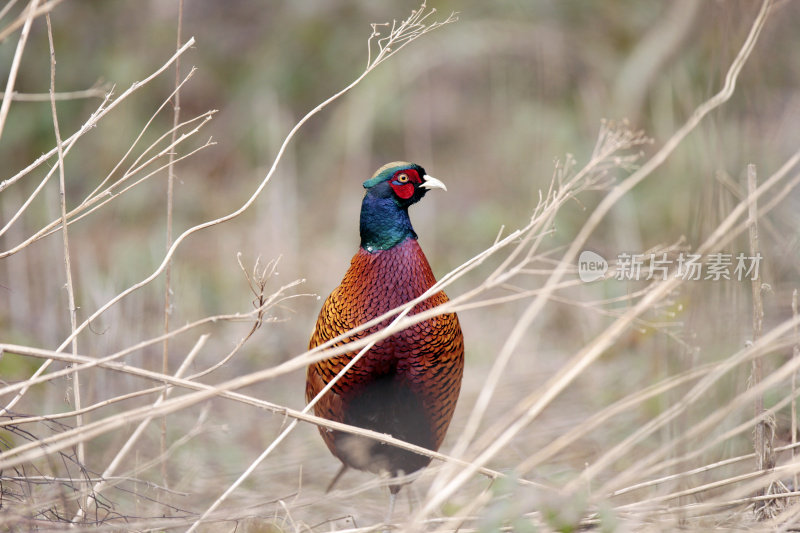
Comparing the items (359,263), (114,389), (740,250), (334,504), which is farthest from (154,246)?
(740,250)

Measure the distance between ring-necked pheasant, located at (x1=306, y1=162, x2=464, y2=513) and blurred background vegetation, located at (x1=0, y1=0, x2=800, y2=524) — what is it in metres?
0.66

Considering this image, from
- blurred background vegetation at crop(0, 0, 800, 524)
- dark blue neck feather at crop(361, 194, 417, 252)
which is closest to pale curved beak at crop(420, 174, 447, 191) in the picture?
dark blue neck feather at crop(361, 194, 417, 252)

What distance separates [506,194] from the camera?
18.3 ft

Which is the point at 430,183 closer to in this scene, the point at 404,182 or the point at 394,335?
the point at 404,182

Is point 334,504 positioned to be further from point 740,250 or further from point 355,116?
point 355,116

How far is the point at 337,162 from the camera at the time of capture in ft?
19.5

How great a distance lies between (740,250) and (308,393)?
57.5 inches

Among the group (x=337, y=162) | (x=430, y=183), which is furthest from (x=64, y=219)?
(x=337, y=162)

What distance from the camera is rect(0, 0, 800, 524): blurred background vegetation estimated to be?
357 centimetres

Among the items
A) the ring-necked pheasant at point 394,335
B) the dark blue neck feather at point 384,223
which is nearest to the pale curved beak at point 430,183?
the ring-necked pheasant at point 394,335

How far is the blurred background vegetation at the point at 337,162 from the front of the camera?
3.57 metres

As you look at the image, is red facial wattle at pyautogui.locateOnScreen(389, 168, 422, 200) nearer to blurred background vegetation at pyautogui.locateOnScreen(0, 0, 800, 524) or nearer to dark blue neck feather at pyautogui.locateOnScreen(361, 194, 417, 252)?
dark blue neck feather at pyautogui.locateOnScreen(361, 194, 417, 252)

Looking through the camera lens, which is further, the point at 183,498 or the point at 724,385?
the point at 183,498

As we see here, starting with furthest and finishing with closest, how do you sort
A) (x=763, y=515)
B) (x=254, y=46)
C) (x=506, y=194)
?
(x=254, y=46)
(x=506, y=194)
(x=763, y=515)
